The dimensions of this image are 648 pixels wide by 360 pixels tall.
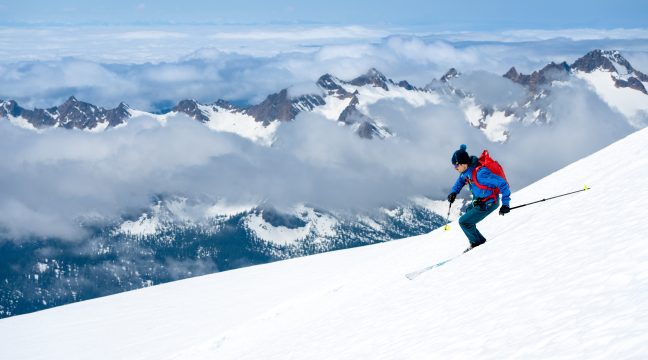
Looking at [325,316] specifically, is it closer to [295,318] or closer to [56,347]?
[295,318]

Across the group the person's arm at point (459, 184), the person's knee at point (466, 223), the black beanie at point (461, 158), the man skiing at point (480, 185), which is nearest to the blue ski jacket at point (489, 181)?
the man skiing at point (480, 185)

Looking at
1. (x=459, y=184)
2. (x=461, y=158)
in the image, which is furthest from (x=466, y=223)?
(x=461, y=158)

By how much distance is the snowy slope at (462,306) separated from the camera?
789 centimetres

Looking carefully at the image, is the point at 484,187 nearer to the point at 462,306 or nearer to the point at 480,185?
the point at 480,185

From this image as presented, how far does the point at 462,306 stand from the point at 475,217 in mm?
4741

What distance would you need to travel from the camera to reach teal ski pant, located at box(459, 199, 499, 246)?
14688 mm

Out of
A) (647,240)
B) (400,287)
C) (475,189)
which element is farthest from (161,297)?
(647,240)

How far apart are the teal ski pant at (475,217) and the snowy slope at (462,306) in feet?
1.96

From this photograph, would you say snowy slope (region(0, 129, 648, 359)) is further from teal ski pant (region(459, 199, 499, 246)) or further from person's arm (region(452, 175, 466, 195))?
person's arm (region(452, 175, 466, 195))

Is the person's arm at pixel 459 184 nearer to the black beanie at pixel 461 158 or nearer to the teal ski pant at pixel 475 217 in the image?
the teal ski pant at pixel 475 217

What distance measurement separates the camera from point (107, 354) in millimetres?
21641

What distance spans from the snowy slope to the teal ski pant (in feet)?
1.96

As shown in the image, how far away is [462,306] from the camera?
10.8 metres

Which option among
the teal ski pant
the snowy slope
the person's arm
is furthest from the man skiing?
the snowy slope
